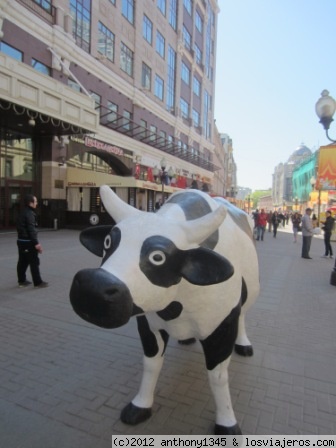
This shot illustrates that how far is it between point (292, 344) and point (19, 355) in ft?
10.4

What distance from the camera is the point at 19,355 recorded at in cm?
356

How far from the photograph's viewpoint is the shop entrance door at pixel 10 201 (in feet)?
53.5

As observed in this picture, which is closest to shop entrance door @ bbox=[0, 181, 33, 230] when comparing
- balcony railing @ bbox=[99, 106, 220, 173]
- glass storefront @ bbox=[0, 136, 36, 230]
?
glass storefront @ bbox=[0, 136, 36, 230]

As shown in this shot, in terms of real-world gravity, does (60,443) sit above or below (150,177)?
below

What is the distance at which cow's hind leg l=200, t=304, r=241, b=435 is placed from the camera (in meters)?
2.27

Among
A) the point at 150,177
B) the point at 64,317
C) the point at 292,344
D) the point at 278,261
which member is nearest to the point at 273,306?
the point at 292,344

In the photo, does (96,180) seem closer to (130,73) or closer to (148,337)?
(130,73)

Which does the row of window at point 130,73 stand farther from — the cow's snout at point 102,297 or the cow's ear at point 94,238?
the cow's snout at point 102,297

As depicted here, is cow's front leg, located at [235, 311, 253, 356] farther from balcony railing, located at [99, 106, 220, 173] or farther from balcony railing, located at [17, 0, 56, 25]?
balcony railing, located at [99, 106, 220, 173]

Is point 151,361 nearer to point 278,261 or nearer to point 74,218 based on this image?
point 278,261

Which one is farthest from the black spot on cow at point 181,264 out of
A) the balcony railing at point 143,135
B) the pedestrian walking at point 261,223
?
the balcony railing at point 143,135

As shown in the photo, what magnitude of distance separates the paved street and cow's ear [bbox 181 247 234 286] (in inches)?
51.7

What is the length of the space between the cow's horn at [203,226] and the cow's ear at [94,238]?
2.32 feet

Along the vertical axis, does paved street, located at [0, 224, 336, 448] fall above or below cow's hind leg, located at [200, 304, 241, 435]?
below
